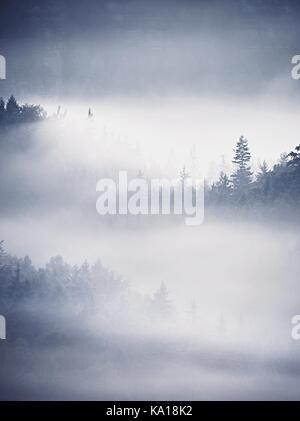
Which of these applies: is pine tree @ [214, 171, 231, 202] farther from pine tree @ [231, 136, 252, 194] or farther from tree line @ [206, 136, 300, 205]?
pine tree @ [231, 136, 252, 194]

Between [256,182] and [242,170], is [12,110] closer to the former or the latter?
[242,170]

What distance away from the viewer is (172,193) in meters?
16.6

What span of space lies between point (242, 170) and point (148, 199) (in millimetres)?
3480

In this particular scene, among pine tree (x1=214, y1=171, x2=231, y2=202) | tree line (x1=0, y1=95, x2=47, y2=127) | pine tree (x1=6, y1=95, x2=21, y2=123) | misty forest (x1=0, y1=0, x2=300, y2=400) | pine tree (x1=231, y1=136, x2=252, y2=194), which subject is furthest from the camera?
pine tree (x1=214, y1=171, x2=231, y2=202)

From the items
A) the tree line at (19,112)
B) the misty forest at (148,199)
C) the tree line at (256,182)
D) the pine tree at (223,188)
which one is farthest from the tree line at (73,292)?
the tree line at (19,112)

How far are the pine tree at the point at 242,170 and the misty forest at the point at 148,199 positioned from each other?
6 cm

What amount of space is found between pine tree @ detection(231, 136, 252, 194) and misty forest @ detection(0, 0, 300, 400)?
0.06 metres

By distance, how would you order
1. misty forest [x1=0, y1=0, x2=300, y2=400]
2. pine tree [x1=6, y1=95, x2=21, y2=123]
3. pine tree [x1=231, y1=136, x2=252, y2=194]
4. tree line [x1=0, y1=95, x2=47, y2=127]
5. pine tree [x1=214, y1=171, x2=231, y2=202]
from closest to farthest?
misty forest [x1=0, y1=0, x2=300, y2=400], pine tree [x1=6, y1=95, x2=21, y2=123], tree line [x1=0, y1=95, x2=47, y2=127], pine tree [x1=231, y1=136, x2=252, y2=194], pine tree [x1=214, y1=171, x2=231, y2=202]

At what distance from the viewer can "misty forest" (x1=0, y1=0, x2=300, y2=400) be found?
1509 centimetres

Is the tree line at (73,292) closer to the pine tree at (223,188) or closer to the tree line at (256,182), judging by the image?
the pine tree at (223,188)

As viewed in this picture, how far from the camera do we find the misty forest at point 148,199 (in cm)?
1509

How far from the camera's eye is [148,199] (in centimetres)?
1667

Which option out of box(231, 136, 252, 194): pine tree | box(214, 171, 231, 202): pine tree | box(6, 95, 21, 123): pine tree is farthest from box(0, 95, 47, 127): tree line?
box(231, 136, 252, 194): pine tree
